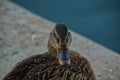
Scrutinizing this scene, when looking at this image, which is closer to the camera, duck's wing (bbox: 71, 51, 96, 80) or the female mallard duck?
the female mallard duck

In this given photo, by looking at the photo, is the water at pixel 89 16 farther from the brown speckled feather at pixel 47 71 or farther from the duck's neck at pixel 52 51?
the brown speckled feather at pixel 47 71

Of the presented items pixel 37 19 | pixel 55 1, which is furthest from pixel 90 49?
pixel 55 1

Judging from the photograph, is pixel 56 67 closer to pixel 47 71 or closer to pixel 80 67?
pixel 47 71

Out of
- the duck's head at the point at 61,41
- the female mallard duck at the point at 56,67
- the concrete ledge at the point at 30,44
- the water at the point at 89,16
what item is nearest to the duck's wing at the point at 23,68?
the female mallard duck at the point at 56,67

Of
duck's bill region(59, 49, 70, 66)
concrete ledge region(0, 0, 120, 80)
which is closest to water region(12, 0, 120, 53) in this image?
concrete ledge region(0, 0, 120, 80)

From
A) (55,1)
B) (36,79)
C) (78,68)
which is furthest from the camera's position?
(55,1)

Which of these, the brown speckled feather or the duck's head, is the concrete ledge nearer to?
the brown speckled feather

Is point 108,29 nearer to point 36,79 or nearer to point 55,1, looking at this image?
Answer: point 55,1
